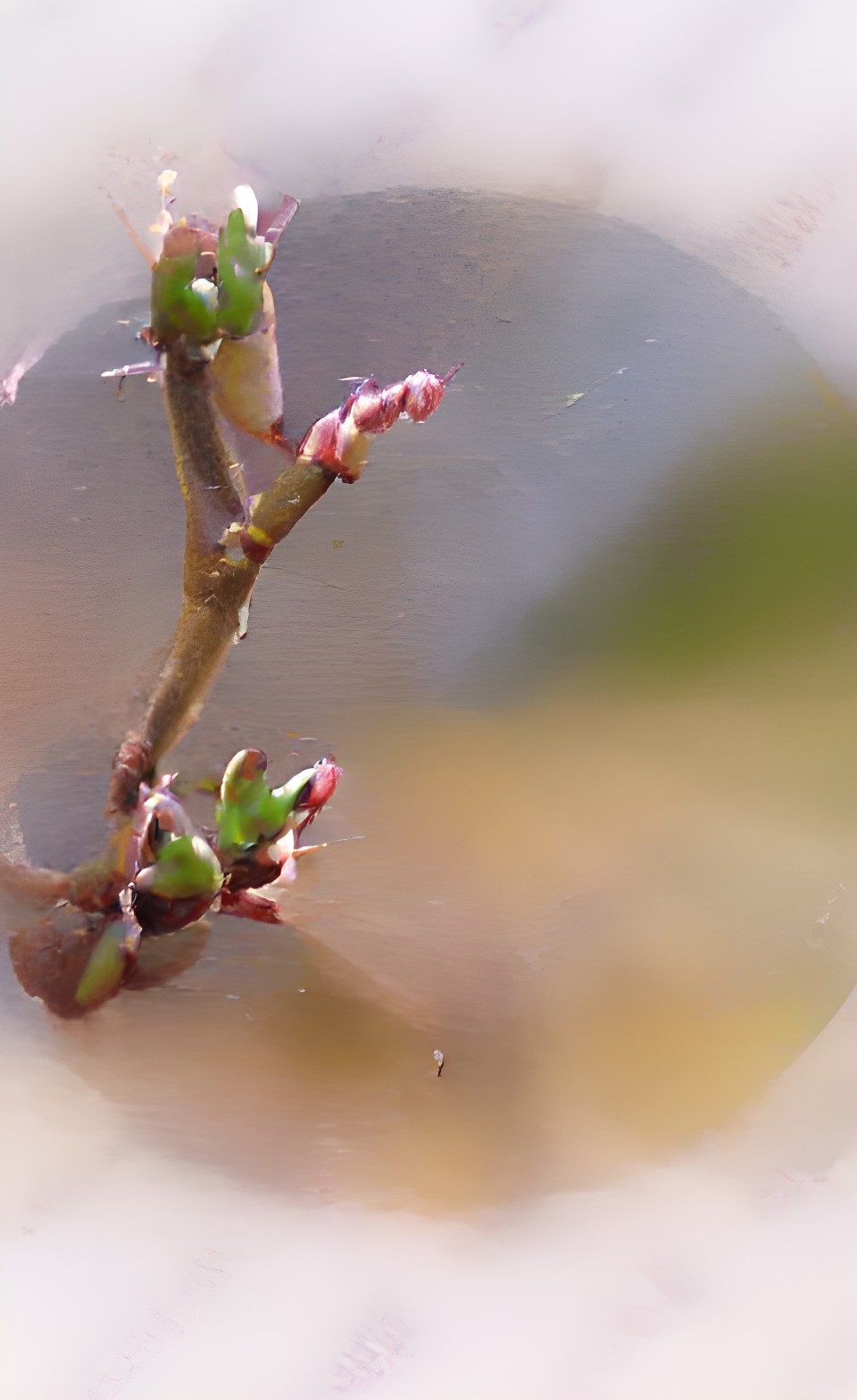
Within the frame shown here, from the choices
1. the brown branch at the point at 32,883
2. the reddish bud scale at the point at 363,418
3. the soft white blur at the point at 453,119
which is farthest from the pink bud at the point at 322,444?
the brown branch at the point at 32,883

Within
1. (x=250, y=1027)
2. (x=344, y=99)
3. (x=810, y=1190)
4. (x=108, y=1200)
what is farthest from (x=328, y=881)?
(x=344, y=99)

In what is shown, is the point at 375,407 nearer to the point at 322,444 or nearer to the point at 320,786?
the point at 322,444

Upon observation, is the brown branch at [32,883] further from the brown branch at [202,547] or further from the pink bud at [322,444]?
the pink bud at [322,444]

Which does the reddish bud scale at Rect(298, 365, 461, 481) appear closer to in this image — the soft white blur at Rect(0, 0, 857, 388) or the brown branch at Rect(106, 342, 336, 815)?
the brown branch at Rect(106, 342, 336, 815)

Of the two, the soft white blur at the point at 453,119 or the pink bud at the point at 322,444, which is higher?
the soft white blur at the point at 453,119

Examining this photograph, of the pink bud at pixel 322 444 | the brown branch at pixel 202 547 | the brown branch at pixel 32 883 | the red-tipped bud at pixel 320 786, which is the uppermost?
the pink bud at pixel 322 444

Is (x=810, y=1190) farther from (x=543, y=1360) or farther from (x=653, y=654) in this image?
(x=653, y=654)

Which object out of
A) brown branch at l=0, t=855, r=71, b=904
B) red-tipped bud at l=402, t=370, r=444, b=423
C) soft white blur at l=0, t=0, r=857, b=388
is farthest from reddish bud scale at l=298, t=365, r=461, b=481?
brown branch at l=0, t=855, r=71, b=904

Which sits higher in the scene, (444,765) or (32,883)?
(444,765)

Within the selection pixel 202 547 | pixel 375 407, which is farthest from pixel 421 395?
pixel 202 547
